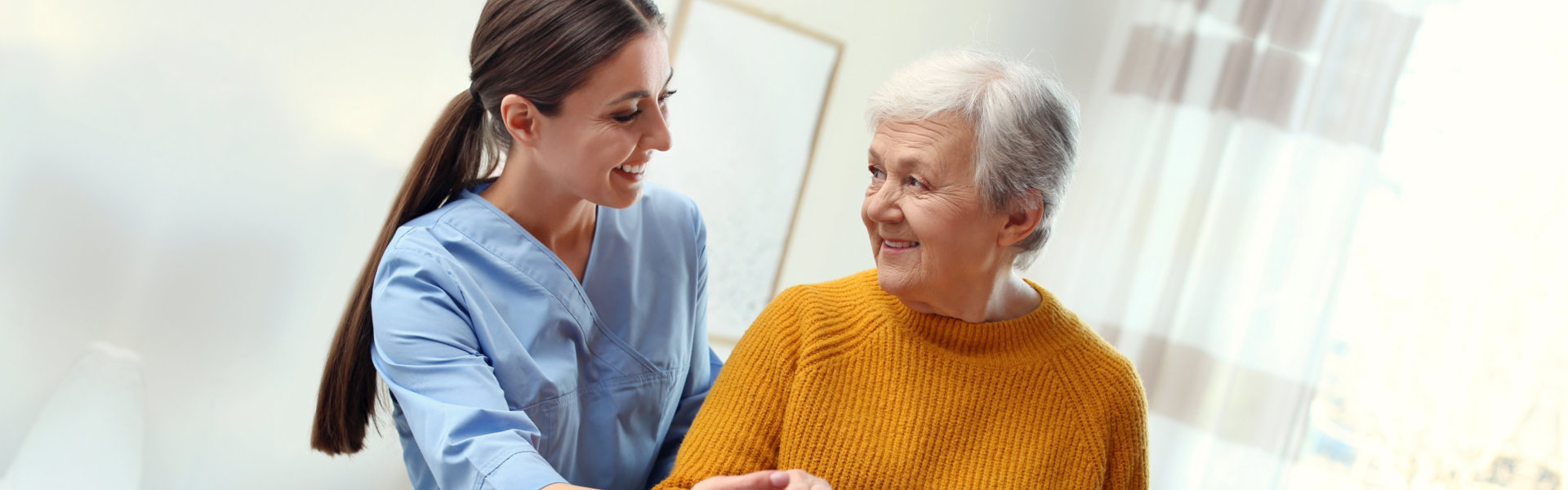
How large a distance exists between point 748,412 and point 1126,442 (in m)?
0.52

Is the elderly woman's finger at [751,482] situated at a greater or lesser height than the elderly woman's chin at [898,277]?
lesser

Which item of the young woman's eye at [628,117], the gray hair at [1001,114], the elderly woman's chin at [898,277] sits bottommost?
the elderly woman's chin at [898,277]

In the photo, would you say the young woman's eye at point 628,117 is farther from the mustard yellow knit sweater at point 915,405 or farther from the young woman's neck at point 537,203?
the mustard yellow knit sweater at point 915,405

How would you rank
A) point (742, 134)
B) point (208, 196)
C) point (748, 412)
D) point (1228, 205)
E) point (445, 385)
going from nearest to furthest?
point (445, 385), point (748, 412), point (208, 196), point (742, 134), point (1228, 205)

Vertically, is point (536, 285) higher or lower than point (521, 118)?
lower

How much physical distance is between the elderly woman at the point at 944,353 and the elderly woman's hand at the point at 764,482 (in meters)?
0.07

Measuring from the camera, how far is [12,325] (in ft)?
5.97

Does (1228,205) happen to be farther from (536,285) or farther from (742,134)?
(536,285)

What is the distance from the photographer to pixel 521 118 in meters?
1.32

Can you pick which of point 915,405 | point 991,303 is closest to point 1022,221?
point 991,303

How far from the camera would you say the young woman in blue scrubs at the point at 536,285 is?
1186mm

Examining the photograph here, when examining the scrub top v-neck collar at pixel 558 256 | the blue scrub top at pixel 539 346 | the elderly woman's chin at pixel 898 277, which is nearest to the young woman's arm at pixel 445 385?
the blue scrub top at pixel 539 346

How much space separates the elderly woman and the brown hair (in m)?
0.38

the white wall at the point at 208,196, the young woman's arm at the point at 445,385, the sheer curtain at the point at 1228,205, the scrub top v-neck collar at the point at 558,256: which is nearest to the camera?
the young woman's arm at the point at 445,385
